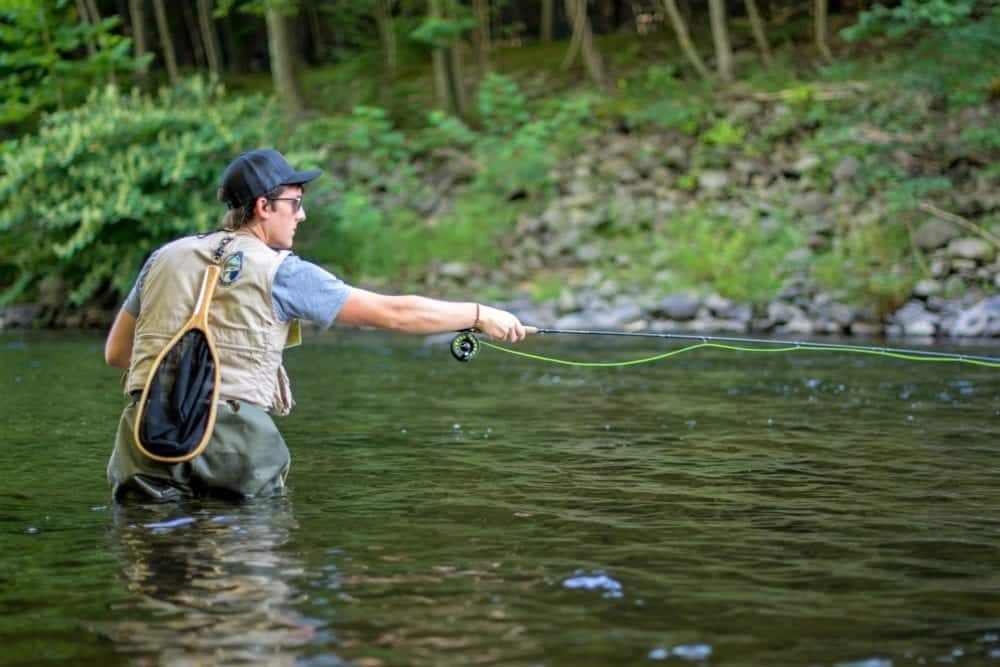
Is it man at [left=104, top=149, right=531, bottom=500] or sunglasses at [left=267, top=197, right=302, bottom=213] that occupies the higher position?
sunglasses at [left=267, top=197, right=302, bottom=213]

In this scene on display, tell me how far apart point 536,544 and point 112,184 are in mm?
15936

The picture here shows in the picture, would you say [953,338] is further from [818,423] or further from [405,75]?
[405,75]

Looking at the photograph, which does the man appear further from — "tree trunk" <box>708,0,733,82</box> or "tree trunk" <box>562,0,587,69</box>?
"tree trunk" <box>562,0,587,69</box>

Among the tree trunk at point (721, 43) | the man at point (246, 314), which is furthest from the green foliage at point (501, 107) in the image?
the man at point (246, 314)

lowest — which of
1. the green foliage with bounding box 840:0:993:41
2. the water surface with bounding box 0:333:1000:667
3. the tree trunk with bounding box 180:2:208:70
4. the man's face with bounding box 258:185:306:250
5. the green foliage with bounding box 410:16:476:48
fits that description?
the water surface with bounding box 0:333:1000:667

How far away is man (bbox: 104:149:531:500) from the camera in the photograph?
5242mm

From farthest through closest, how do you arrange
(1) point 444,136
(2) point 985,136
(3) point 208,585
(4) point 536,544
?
(1) point 444,136 → (2) point 985,136 → (4) point 536,544 → (3) point 208,585

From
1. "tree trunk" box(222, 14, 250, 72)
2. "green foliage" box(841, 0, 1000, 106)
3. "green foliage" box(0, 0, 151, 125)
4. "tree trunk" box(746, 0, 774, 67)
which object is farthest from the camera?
"tree trunk" box(222, 14, 250, 72)

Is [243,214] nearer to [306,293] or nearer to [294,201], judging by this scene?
[294,201]

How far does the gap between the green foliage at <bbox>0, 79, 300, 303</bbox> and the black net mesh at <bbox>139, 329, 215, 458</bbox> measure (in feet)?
46.3

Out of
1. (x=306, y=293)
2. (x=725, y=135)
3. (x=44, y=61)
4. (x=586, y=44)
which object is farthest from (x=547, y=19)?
(x=306, y=293)

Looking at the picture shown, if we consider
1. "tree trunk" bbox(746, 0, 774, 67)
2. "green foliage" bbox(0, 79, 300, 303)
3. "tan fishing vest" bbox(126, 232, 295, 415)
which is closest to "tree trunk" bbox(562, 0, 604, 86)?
"tree trunk" bbox(746, 0, 774, 67)

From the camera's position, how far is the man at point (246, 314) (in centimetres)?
A: 524

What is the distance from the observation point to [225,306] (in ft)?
17.2
